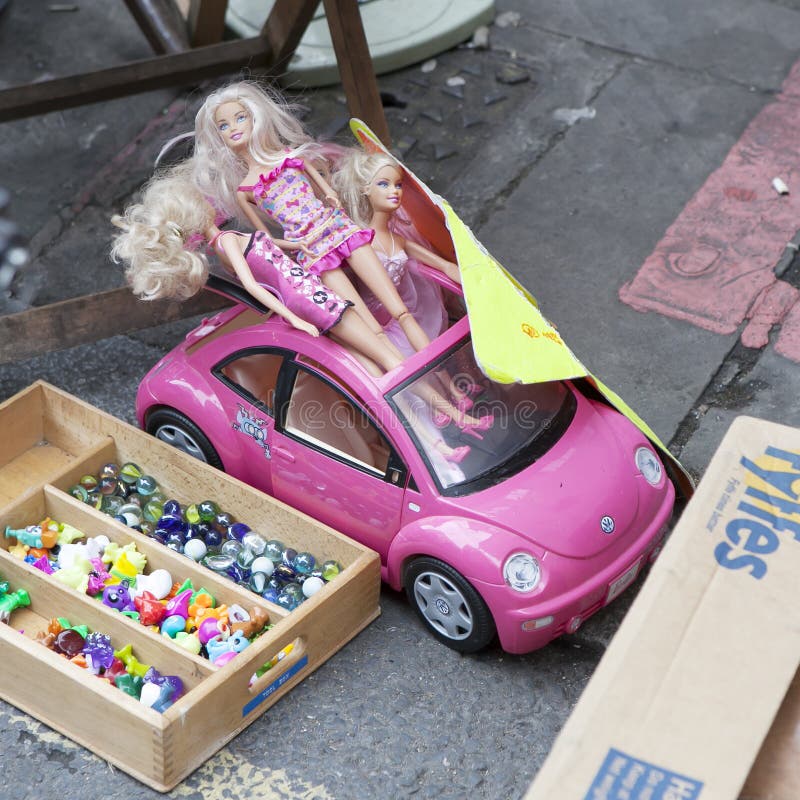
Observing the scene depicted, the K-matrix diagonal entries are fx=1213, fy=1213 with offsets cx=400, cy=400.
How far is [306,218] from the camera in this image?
4824 mm

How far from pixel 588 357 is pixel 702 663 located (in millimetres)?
3118

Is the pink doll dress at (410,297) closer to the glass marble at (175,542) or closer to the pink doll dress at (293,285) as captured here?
the pink doll dress at (293,285)

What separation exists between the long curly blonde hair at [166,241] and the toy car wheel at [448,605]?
4.68ft

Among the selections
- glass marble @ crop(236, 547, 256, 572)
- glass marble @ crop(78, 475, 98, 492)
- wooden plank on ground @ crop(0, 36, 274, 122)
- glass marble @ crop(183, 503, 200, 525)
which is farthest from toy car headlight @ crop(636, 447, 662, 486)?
wooden plank on ground @ crop(0, 36, 274, 122)

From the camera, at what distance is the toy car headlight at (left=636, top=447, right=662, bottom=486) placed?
461 cm

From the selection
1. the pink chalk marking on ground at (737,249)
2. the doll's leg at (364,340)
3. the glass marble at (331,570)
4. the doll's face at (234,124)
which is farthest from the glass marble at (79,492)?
the pink chalk marking on ground at (737,249)

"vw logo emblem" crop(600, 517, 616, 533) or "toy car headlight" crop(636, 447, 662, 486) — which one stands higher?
"vw logo emblem" crop(600, 517, 616, 533)

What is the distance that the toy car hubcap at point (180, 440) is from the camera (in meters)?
5.15

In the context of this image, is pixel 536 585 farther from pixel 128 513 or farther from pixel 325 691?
pixel 128 513

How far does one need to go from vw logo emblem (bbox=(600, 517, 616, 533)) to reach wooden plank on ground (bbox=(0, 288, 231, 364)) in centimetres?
222

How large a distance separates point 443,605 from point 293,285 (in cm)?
135

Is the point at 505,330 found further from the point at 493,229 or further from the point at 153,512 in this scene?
the point at 493,229

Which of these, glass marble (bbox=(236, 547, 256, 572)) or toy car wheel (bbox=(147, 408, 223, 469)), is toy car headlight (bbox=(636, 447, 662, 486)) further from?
toy car wheel (bbox=(147, 408, 223, 469))

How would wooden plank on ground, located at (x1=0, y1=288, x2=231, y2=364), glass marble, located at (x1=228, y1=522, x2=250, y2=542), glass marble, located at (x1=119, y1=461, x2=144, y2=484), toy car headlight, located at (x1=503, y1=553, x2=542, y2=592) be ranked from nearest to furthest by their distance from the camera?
toy car headlight, located at (x1=503, y1=553, x2=542, y2=592) → glass marble, located at (x1=228, y1=522, x2=250, y2=542) → glass marble, located at (x1=119, y1=461, x2=144, y2=484) → wooden plank on ground, located at (x1=0, y1=288, x2=231, y2=364)
